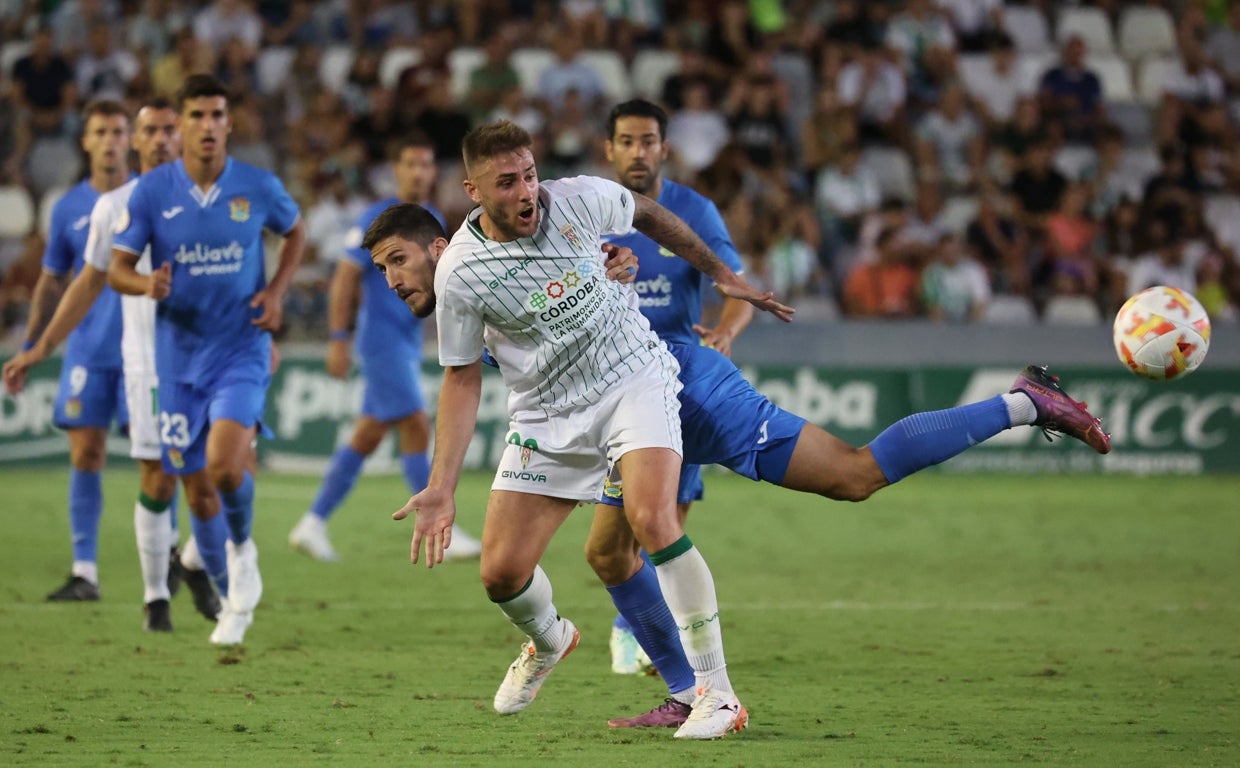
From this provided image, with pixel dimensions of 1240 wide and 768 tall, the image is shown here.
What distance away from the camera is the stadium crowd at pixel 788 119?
18453 mm

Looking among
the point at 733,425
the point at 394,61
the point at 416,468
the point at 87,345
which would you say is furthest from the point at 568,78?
the point at 733,425

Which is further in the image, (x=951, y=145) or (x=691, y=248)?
(x=951, y=145)

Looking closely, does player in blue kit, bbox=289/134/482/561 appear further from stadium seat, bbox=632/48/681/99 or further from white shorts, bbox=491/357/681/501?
stadium seat, bbox=632/48/681/99

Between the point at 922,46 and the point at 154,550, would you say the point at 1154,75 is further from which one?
the point at 154,550

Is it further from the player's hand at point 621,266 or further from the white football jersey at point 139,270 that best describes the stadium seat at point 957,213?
the player's hand at point 621,266

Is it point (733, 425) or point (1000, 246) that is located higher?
point (1000, 246)

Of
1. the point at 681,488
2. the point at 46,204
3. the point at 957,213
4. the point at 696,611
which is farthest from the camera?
the point at 957,213

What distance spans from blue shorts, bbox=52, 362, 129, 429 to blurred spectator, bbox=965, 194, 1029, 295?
11658mm

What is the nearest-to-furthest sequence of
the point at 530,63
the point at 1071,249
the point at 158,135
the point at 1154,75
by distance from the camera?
the point at 158,135 < the point at 1071,249 < the point at 530,63 < the point at 1154,75

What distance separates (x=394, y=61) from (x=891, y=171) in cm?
613

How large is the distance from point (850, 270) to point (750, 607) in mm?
9635

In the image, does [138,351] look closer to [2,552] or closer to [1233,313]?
[2,552]

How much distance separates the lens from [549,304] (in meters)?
6.02

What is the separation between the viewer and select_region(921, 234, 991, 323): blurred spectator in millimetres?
18219
